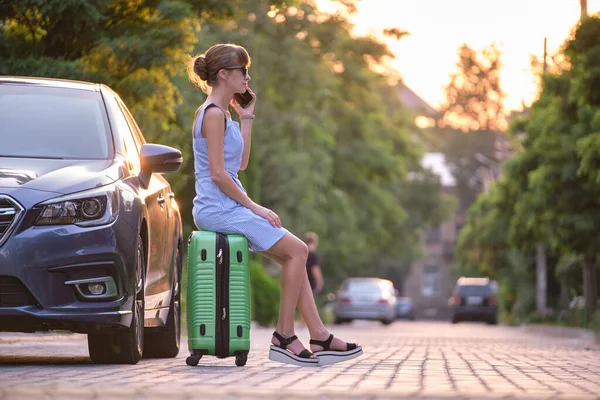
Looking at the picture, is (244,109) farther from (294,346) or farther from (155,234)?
(294,346)

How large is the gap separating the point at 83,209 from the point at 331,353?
1.82m

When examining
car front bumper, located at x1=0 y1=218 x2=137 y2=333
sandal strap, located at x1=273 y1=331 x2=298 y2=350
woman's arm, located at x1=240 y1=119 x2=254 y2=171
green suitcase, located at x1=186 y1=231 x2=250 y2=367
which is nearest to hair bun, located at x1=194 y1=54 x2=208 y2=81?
woman's arm, located at x1=240 y1=119 x2=254 y2=171

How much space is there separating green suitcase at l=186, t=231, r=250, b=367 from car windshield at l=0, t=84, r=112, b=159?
1.02 m

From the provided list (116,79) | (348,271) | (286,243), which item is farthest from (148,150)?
(348,271)

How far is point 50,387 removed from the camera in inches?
270

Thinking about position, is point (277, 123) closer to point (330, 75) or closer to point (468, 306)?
point (330, 75)

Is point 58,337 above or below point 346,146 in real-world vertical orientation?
below

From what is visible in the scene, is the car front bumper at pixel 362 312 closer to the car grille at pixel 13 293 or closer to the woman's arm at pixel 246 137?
the woman's arm at pixel 246 137

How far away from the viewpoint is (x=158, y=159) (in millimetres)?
9297

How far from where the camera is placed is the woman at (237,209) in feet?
29.2

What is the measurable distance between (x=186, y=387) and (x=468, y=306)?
48601 mm

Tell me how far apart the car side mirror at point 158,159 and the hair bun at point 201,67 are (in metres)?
0.52

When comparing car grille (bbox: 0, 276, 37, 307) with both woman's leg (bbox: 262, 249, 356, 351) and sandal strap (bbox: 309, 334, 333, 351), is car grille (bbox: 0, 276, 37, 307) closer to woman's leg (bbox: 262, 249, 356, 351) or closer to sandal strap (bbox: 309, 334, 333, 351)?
woman's leg (bbox: 262, 249, 356, 351)

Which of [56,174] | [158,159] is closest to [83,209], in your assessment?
[56,174]
